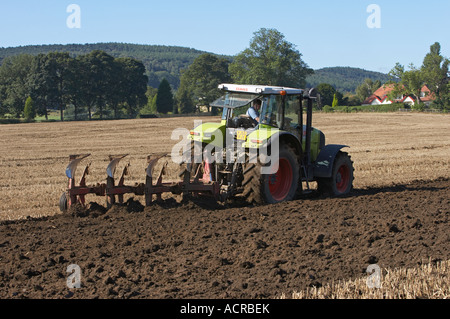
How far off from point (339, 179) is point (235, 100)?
Answer: 2637mm

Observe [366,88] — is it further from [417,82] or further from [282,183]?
[282,183]

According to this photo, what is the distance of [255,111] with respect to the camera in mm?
9047

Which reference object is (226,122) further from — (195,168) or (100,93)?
(100,93)

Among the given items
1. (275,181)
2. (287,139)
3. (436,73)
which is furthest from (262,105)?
(436,73)

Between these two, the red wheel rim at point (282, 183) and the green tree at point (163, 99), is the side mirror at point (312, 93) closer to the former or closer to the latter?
the red wheel rim at point (282, 183)

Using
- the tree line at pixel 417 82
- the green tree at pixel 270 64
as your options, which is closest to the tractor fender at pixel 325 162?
the green tree at pixel 270 64

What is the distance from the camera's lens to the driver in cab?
9.01m

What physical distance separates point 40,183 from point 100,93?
55095 millimetres

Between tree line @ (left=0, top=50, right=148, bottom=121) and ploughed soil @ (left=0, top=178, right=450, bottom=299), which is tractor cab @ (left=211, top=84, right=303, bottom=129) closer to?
ploughed soil @ (left=0, top=178, right=450, bottom=299)

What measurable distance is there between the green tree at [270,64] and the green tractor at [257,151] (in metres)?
44.5

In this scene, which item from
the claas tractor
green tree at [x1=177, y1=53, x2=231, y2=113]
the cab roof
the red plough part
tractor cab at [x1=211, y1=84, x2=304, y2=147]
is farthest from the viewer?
green tree at [x1=177, y1=53, x2=231, y2=113]

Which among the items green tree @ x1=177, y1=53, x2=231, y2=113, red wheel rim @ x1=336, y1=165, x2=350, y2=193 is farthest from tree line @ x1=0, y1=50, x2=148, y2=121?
red wheel rim @ x1=336, y1=165, x2=350, y2=193

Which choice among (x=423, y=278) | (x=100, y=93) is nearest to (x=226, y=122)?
(x=423, y=278)
